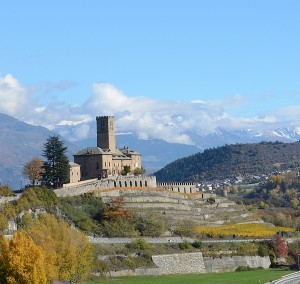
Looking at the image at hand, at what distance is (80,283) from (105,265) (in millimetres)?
8021

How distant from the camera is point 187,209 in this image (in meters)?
121

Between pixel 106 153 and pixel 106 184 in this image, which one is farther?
pixel 106 153

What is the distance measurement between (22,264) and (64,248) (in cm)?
1207

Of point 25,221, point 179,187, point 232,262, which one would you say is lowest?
point 232,262

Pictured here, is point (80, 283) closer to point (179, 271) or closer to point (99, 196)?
point (179, 271)

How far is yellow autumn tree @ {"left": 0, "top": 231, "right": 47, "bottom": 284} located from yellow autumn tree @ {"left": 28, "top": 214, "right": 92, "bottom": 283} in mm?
4963

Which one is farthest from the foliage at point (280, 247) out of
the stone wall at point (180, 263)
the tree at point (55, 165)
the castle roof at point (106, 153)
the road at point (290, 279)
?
the tree at point (55, 165)

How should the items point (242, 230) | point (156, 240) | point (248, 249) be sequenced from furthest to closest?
1. point (242, 230)
2. point (248, 249)
3. point (156, 240)

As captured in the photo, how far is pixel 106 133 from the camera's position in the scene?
445ft

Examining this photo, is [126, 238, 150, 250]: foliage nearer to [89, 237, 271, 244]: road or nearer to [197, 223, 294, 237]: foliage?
[89, 237, 271, 244]: road

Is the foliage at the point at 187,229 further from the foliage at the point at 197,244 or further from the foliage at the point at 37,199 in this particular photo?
the foliage at the point at 37,199

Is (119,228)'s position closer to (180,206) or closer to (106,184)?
(106,184)

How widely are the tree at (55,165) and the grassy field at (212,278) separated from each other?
78.3ft

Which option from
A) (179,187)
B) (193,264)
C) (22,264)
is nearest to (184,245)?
(193,264)
